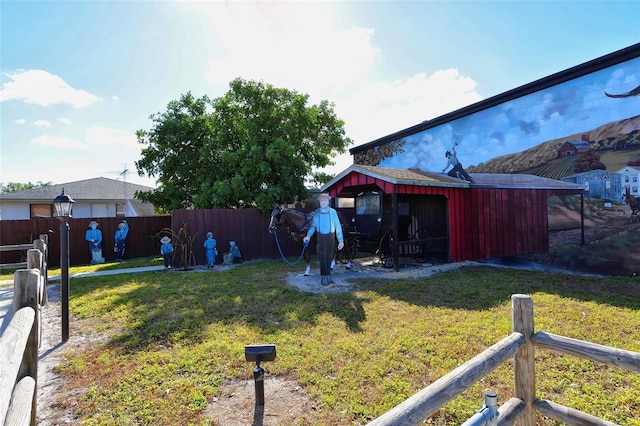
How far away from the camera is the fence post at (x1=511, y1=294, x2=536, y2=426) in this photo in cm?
212

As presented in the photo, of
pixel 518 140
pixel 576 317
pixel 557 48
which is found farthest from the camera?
pixel 518 140

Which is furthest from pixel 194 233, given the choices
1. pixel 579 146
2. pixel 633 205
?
pixel 633 205

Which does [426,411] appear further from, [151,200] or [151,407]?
[151,200]

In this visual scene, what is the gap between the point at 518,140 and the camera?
9680 mm

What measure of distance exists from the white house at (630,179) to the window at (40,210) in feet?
84.5

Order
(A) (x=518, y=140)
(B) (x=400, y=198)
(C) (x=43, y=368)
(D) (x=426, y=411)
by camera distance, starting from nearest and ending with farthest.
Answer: (D) (x=426, y=411), (C) (x=43, y=368), (A) (x=518, y=140), (B) (x=400, y=198)

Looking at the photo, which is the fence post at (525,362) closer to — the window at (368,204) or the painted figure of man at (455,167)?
the window at (368,204)

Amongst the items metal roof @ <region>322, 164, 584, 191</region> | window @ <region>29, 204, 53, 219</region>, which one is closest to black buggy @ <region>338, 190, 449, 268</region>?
metal roof @ <region>322, 164, 584, 191</region>

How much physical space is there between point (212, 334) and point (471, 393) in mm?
3359

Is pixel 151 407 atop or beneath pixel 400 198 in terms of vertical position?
beneath

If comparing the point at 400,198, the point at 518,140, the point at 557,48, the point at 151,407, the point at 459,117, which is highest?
the point at 557,48

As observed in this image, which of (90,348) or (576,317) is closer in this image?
(90,348)

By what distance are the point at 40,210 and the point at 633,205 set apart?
87.1ft

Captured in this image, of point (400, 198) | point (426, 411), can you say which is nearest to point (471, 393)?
point (426, 411)
